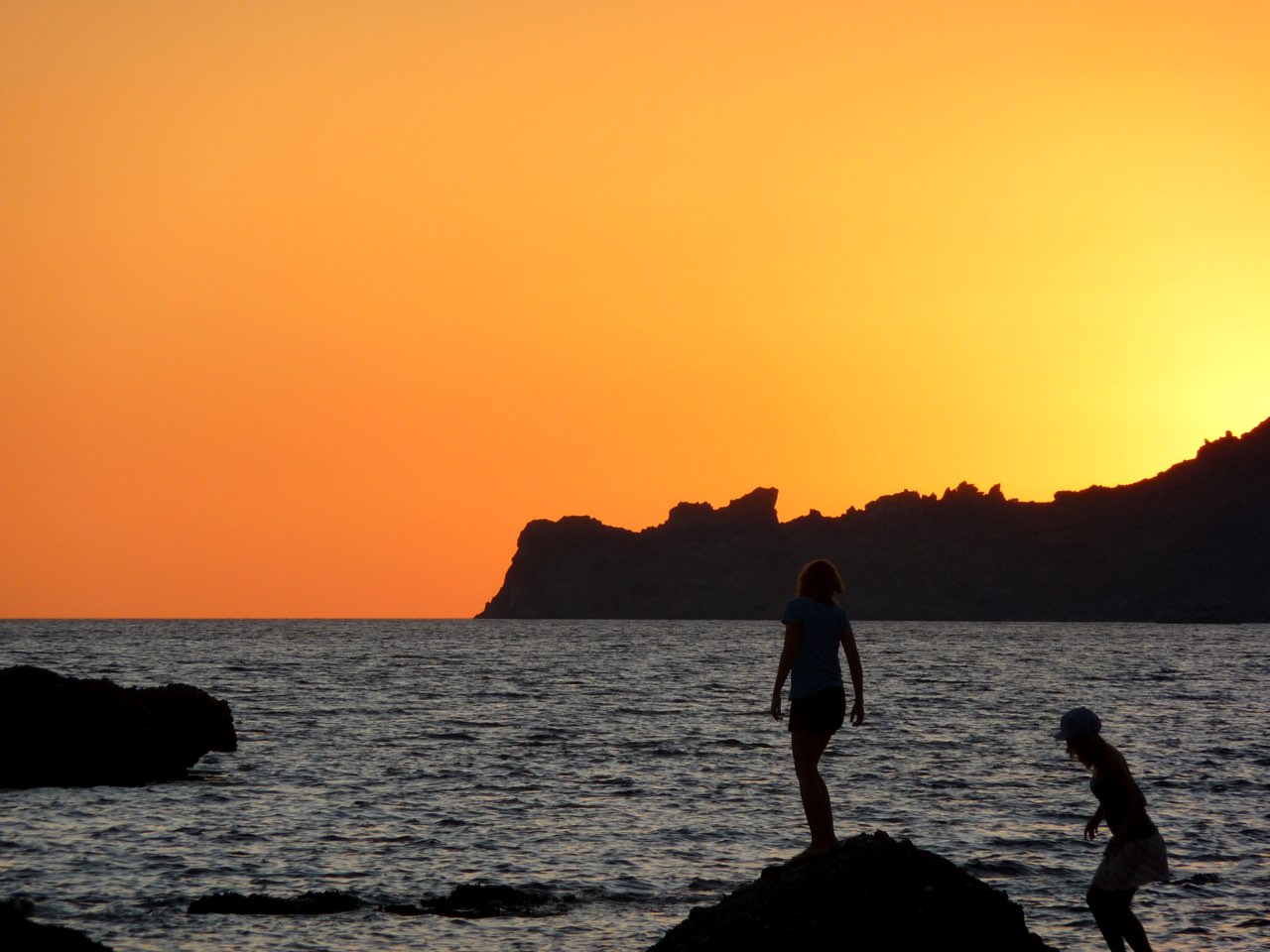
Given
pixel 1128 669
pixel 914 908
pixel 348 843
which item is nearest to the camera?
pixel 914 908

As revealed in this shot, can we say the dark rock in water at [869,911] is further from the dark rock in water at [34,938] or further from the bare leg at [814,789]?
the dark rock in water at [34,938]

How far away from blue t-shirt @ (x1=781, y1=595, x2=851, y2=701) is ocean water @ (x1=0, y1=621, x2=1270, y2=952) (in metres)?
5.87

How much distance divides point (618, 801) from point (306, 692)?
156 ft

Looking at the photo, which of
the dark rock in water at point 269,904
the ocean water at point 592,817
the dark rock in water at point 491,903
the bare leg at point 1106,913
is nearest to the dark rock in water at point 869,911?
the bare leg at point 1106,913

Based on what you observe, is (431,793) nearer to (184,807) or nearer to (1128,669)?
(184,807)

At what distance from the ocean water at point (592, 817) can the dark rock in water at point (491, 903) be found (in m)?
0.39

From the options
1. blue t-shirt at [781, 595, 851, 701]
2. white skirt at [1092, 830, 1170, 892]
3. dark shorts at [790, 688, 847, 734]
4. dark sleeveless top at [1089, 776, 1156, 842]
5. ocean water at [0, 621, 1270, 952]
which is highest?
blue t-shirt at [781, 595, 851, 701]

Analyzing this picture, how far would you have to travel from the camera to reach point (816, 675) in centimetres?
1408

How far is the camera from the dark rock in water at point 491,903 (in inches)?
792

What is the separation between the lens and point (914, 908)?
13133 mm

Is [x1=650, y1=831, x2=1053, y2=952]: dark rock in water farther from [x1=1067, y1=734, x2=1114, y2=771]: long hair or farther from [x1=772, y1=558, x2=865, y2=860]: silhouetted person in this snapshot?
[x1=1067, y1=734, x2=1114, y2=771]: long hair

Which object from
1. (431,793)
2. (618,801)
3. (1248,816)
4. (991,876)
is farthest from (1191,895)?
(431,793)

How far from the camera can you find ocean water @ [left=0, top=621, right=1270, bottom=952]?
65.6 feet

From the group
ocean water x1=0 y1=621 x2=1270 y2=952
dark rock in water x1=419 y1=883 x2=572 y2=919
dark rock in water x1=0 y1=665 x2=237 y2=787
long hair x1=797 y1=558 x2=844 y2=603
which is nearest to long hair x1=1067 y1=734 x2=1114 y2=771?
long hair x1=797 y1=558 x2=844 y2=603
